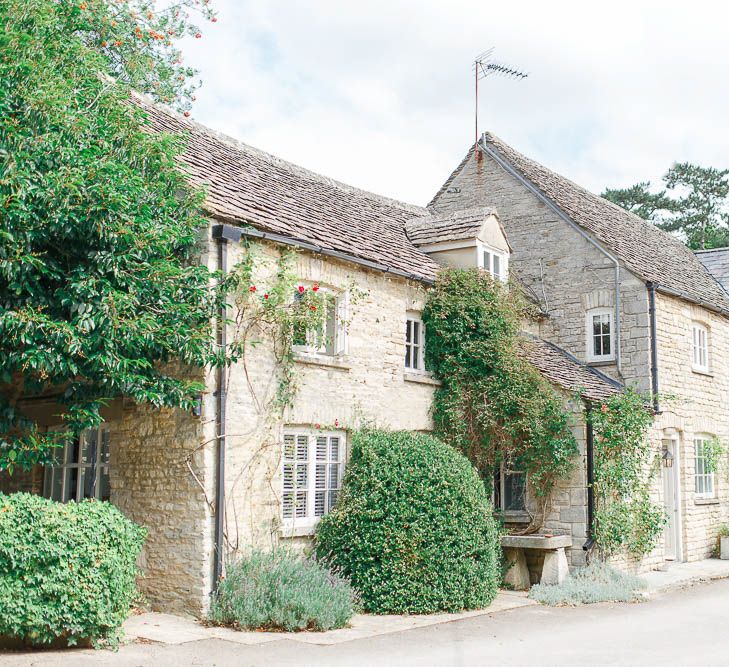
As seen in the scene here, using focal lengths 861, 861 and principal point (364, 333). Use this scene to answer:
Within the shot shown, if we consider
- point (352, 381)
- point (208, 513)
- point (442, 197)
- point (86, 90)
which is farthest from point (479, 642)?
point (442, 197)

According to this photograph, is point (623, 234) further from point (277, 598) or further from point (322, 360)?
point (277, 598)

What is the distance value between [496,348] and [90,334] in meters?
8.00

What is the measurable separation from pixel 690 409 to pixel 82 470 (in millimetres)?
13532

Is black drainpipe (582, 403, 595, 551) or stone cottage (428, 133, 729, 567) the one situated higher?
stone cottage (428, 133, 729, 567)

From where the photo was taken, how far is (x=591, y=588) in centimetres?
1429

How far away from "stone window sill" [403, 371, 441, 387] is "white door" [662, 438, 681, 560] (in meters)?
6.46

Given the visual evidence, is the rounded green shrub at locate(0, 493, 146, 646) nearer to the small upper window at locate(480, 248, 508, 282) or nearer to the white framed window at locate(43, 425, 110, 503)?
the white framed window at locate(43, 425, 110, 503)

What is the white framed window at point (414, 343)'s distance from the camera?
15906 millimetres

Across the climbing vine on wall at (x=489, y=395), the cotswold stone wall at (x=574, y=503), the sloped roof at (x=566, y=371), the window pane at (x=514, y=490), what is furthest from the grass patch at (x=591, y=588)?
the sloped roof at (x=566, y=371)

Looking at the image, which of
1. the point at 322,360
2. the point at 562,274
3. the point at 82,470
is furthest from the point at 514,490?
the point at 82,470

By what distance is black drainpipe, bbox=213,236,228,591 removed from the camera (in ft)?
38.3

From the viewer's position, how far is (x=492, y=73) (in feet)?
71.7

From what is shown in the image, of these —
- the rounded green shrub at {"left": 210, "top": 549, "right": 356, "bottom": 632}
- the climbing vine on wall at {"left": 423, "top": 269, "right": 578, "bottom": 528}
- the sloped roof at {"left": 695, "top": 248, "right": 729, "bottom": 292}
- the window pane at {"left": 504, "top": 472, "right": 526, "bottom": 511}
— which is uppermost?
the sloped roof at {"left": 695, "top": 248, "right": 729, "bottom": 292}

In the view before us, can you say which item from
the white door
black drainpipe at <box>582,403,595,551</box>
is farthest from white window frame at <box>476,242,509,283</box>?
the white door
